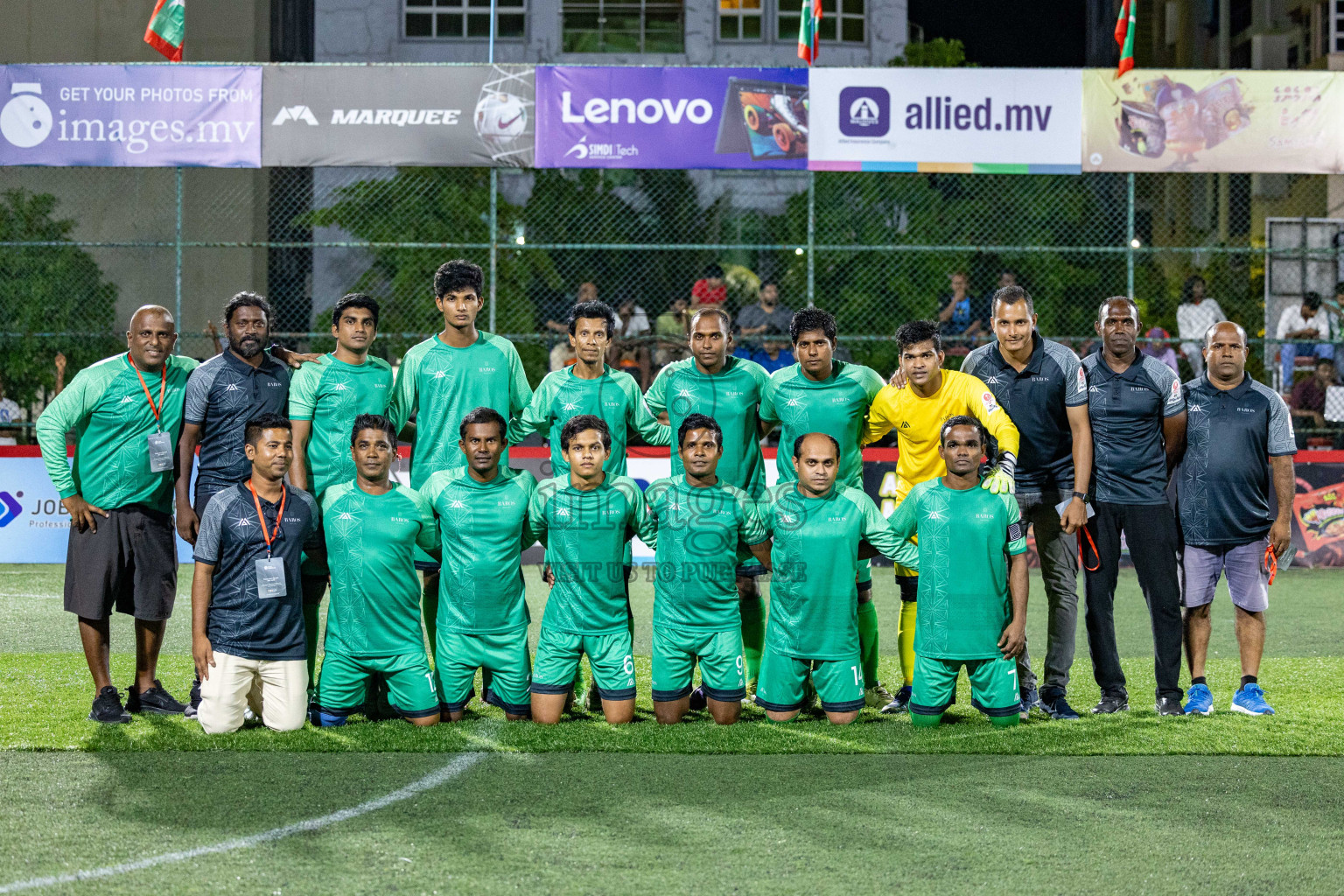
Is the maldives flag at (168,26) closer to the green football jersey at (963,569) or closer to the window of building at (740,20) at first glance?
the window of building at (740,20)

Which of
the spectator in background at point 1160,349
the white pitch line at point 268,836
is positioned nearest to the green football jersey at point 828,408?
the white pitch line at point 268,836

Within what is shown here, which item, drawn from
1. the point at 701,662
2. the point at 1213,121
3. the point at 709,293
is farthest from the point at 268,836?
the point at 1213,121

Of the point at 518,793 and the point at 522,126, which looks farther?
the point at 522,126

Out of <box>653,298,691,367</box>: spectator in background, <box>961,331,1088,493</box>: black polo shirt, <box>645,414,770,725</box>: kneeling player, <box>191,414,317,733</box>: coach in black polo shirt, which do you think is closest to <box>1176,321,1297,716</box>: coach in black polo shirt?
<box>961,331,1088,493</box>: black polo shirt

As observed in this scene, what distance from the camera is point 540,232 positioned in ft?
56.1

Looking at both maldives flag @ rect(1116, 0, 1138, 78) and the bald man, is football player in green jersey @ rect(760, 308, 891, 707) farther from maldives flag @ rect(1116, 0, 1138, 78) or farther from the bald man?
maldives flag @ rect(1116, 0, 1138, 78)

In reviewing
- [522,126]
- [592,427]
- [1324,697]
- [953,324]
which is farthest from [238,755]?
[953,324]

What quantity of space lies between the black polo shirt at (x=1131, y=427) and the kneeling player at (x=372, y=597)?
128 inches

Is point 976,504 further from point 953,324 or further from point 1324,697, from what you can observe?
point 953,324

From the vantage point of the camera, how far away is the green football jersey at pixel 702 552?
6027 millimetres

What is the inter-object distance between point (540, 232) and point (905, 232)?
456 centimetres

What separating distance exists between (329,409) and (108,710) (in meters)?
1.66

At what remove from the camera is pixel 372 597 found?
19.5 feet

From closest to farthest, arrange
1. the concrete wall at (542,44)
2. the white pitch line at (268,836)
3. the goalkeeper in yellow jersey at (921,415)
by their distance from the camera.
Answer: the white pitch line at (268,836) → the goalkeeper in yellow jersey at (921,415) → the concrete wall at (542,44)
